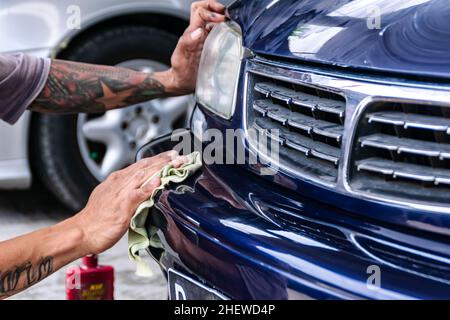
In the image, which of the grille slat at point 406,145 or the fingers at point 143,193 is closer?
the grille slat at point 406,145

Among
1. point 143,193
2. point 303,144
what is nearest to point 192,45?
point 143,193

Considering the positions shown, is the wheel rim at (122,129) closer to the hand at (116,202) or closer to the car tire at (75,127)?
the car tire at (75,127)

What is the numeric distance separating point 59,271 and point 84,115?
712 millimetres

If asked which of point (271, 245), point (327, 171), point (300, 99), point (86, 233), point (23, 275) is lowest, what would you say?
point (23, 275)

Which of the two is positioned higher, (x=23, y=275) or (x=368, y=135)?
(x=368, y=135)

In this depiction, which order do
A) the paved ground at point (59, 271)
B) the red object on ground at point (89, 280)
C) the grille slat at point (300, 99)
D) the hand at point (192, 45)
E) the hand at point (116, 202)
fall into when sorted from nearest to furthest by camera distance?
the grille slat at point (300, 99)
the hand at point (116, 202)
the hand at point (192, 45)
the red object on ground at point (89, 280)
the paved ground at point (59, 271)

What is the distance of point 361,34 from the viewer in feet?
5.49

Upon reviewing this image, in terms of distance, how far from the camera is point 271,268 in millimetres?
1575

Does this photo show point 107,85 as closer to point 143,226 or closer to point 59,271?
point 143,226

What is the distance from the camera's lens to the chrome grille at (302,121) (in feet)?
5.61

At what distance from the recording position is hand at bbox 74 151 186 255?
1953 millimetres

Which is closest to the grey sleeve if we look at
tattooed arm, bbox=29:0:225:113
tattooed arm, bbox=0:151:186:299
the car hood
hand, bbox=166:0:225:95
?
tattooed arm, bbox=29:0:225:113

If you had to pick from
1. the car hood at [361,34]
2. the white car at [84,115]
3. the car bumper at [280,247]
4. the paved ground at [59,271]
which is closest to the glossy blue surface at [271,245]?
the car bumper at [280,247]

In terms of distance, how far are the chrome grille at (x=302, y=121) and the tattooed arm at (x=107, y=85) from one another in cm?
66
